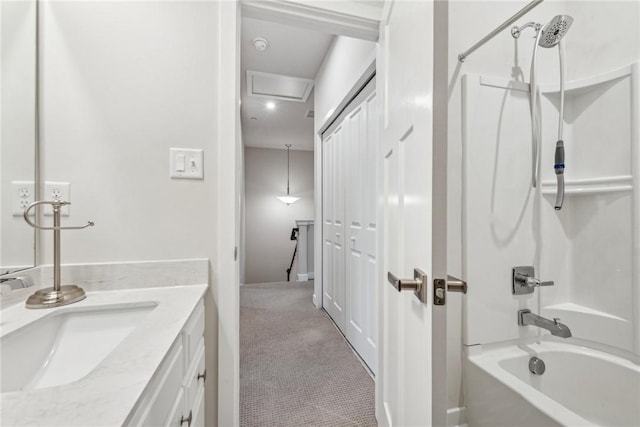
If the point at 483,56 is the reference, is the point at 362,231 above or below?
below

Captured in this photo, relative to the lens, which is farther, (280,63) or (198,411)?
(280,63)

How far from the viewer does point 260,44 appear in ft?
7.63

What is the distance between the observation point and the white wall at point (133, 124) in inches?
38.0

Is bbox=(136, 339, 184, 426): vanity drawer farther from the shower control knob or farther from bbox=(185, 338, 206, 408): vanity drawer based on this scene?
the shower control knob

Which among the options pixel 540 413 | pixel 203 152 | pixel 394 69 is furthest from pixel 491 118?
pixel 203 152

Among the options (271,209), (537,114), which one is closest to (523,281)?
(537,114)

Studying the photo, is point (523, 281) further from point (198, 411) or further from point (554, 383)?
point (198, 411)

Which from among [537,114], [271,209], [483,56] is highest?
[483,56]

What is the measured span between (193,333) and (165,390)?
0.29 m

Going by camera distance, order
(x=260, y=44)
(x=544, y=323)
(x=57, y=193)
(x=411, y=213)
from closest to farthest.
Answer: (x=411, y=213)
(x=57, y=193)
(x=544, y=323)
(x=260, y=44)

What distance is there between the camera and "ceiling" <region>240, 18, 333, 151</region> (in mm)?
2205

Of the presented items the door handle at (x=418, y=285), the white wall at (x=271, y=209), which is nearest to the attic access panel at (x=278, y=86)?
the white wall at (x=271, y=209)

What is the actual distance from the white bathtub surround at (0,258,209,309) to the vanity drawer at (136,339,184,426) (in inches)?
15.5

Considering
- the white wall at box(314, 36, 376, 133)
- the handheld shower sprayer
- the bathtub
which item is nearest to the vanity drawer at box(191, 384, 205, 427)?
the bathtub
